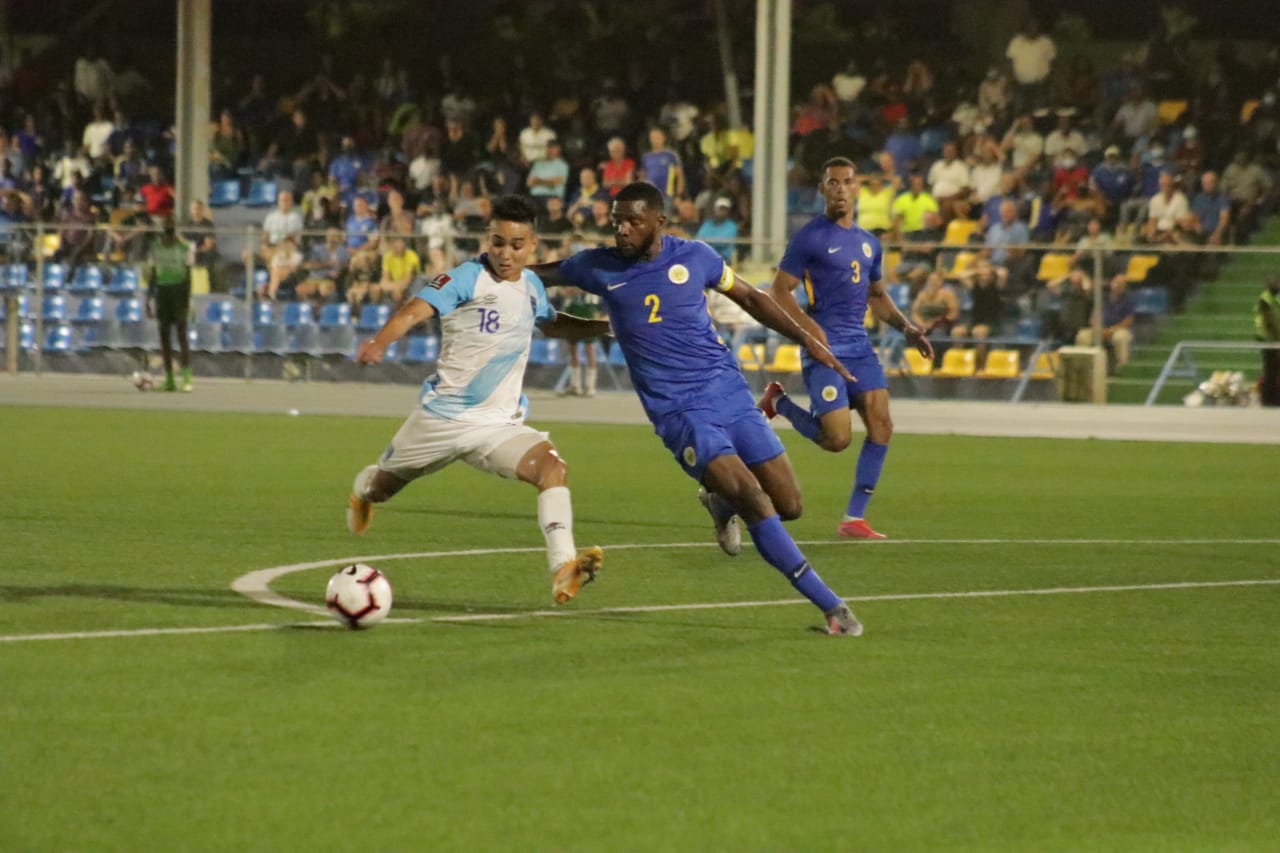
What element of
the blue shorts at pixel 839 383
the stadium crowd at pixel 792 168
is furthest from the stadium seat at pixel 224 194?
the blue shorts at pixel 839 383

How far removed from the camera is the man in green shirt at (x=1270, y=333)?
1038 inches

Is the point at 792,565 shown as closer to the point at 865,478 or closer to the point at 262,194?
the point at 865,478

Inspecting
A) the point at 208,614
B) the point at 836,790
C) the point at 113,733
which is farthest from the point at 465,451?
the point at 836,790

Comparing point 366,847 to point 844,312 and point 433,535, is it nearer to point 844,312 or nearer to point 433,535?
point 433,535

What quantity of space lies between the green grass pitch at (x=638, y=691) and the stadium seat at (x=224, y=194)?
21.5m

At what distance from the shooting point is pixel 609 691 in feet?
23.9

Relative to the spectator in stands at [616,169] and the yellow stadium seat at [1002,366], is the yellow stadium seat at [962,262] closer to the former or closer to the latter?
the yellow stadium seat at [1002,366]

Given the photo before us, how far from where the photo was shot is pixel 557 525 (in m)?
9.08

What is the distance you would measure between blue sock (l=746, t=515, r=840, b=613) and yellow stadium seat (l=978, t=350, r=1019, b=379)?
19257 millimetres

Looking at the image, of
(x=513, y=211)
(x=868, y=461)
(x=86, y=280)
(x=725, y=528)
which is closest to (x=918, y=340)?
(x=868, y=461)

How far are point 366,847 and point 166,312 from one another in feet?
77.1

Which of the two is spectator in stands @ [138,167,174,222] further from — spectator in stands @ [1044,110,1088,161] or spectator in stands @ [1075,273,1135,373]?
spectator in stands @ [1075,273,1135,373]

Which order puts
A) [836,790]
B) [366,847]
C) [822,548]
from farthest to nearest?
1. [822,548]
2. [836,790]
3. [366,847]

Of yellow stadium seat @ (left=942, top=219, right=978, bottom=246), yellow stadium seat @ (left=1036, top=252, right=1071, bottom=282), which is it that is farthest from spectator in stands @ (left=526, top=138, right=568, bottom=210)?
yellow stadium seat @ (left=1036, top=252, right=1071, bottom=282)
